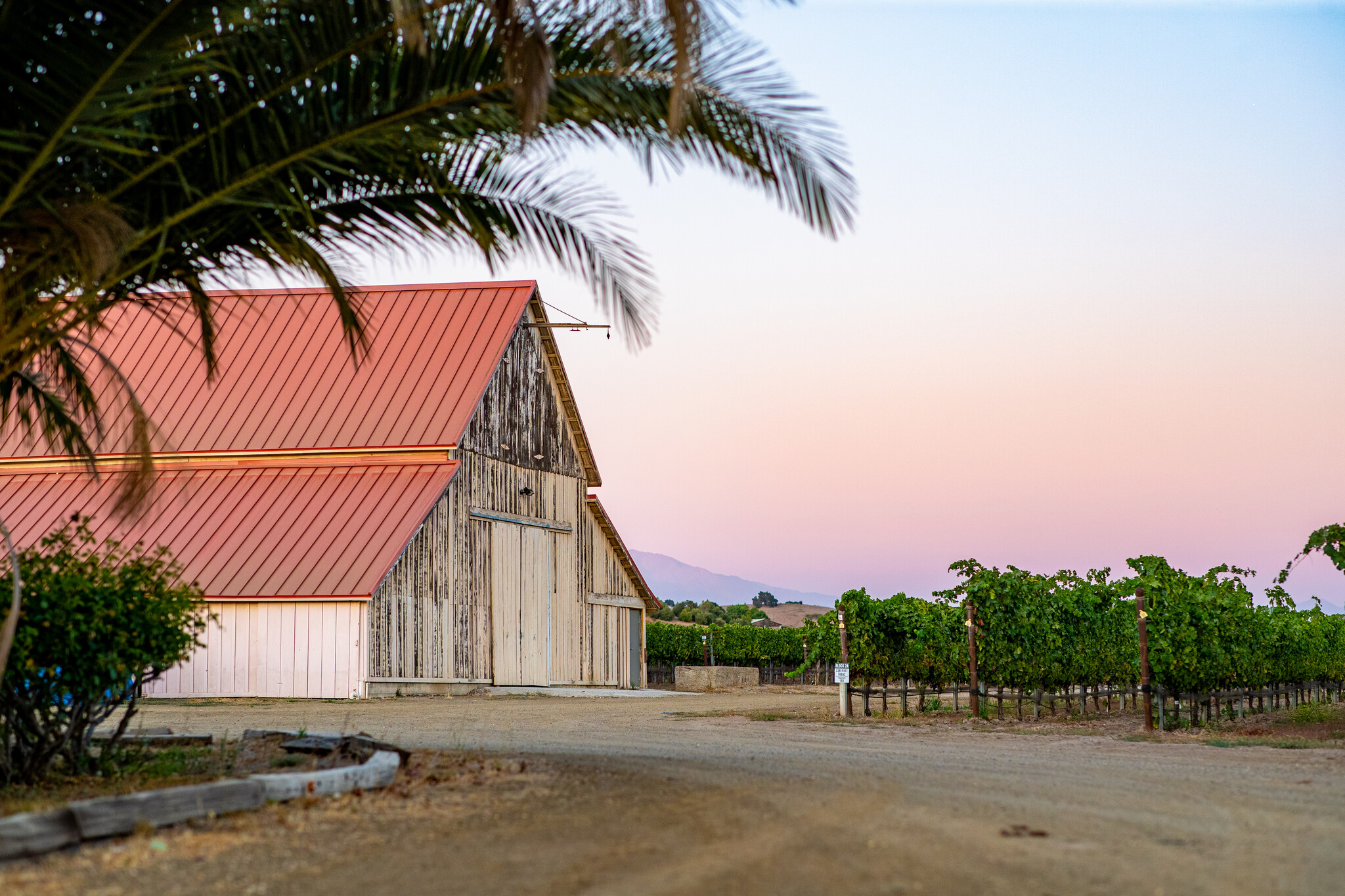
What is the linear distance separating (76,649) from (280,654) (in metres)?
15.8

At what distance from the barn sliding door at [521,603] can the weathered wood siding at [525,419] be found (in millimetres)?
1708

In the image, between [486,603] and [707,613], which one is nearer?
[486,603]

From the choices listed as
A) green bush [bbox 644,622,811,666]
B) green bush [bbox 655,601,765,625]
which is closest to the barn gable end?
green bush [bbox 644,622,811,666]

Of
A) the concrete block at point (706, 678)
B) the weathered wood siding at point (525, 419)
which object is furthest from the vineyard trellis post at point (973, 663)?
the concrete block at point (706, 678)

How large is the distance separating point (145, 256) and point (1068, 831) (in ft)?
22.8

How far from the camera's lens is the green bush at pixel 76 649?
7.86m

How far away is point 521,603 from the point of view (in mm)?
27625

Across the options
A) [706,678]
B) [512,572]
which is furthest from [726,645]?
[512,572]

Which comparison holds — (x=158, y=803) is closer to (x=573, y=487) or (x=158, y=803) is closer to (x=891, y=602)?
A: (x=891, y=602)

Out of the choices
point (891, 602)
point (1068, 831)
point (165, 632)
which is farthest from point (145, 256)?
point (891, 602)

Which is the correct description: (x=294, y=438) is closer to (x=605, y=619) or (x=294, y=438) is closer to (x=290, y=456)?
(x=290, y=456)

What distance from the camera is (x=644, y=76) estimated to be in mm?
7391

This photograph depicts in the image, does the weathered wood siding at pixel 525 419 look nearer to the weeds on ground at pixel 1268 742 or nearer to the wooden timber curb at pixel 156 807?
the weeds on ground at pixel 1268 742

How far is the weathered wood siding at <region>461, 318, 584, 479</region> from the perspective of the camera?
88.3 feet
